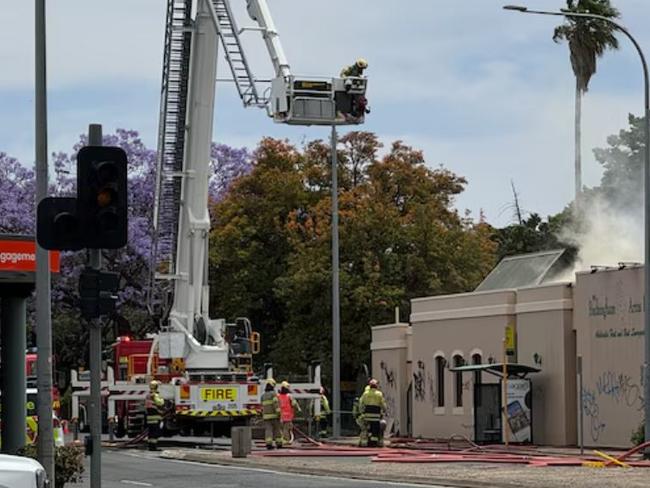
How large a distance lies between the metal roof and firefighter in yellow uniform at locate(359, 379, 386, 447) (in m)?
9.16

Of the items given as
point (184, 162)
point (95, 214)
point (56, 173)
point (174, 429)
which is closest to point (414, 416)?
point (174, 429)

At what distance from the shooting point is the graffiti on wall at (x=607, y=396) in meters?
36.7

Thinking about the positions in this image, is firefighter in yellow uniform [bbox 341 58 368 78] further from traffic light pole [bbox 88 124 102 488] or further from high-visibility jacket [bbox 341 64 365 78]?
traffic light pole [bbox 88 124 102 488]

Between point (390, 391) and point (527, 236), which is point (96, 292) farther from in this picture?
point (527, 236)

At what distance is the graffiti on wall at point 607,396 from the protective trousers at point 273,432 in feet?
24.3

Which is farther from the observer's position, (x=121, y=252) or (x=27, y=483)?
(x=121, y=252)

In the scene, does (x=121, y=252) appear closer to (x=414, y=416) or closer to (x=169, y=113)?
(x=414, y=416)

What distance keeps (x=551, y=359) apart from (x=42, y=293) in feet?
76.2

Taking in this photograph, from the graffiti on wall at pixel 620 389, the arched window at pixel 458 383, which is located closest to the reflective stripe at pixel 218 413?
the graffiti on wall at pixel 620 389

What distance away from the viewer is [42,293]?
1914cm

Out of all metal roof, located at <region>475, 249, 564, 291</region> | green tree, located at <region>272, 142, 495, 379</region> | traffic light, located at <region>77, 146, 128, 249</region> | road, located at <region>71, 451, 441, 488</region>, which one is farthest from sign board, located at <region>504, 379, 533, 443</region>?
traffic light, located at <region>77, 146, 128, 249</region>

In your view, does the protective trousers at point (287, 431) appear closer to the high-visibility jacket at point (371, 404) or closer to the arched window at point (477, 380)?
the high-visibility jacket at point (371, 404)

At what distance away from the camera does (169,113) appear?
36.3 meters

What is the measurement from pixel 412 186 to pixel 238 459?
28953mm
